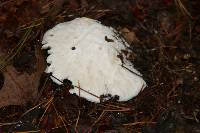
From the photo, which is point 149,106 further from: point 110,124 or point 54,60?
point 54,60

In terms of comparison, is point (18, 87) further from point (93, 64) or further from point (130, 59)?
point (130, 59)

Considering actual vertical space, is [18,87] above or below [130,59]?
below

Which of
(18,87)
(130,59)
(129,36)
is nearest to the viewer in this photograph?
(18,87)

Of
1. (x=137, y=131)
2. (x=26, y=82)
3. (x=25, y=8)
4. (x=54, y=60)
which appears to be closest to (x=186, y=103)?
(x=137, y=131)

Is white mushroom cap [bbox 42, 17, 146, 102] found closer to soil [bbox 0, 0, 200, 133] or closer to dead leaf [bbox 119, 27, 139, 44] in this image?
soil [bbox 0, 0, 200, 133]

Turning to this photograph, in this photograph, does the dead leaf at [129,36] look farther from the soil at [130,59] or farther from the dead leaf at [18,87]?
the dead leaf at [18,87]

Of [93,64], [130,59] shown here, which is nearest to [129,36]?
[130,59]

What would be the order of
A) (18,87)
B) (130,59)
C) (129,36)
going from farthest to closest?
(129,36) < (130,59) < (18,87)
